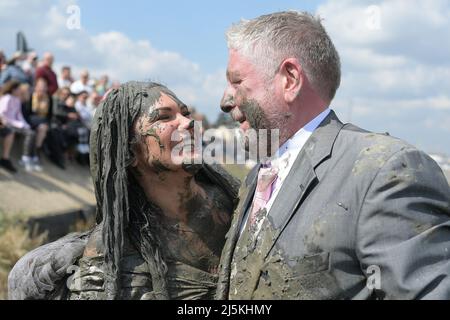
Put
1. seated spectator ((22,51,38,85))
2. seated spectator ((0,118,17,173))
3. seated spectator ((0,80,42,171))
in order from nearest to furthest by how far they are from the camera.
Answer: seated spectator ((0,80,42,171)), seated spectator ((0,118,17,173)), seated spectator ((22,51,38,85))

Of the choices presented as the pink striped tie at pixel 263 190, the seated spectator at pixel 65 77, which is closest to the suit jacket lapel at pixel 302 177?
the pink striped tie at pixel 263 190

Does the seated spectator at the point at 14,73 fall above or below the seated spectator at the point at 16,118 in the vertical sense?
above

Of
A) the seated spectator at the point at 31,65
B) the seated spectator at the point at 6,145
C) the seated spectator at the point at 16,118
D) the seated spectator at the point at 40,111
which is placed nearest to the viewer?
the seated spectator at the point at 16,118

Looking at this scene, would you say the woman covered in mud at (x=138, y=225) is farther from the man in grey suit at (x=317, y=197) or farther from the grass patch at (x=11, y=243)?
the grass patch at (x=11, y=243)

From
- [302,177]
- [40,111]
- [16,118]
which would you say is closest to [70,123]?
[40,111]

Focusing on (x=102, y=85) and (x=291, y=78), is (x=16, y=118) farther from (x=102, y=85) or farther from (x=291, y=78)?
(x=291, y=78)

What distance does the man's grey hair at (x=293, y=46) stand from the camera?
249 cm

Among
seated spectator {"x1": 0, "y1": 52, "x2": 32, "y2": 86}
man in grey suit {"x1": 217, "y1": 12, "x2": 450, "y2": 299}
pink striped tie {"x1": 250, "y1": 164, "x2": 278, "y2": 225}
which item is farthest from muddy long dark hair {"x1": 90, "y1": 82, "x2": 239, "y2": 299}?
seated spectator {"x1": 0, "y1": 52, "x2": 32, "y2": 86}

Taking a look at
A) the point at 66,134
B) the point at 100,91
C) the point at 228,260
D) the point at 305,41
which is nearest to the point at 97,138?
the point at 228,260

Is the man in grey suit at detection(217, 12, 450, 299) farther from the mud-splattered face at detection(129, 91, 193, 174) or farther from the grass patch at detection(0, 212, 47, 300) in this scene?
the grass patch at detection(0, 212, 47, 300)

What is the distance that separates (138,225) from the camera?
293 cm

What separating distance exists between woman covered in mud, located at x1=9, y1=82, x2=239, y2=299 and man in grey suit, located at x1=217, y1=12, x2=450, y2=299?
0.82 ft

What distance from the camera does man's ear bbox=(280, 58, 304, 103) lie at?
2.48 metres

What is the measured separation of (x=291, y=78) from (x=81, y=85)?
10.9 meters
